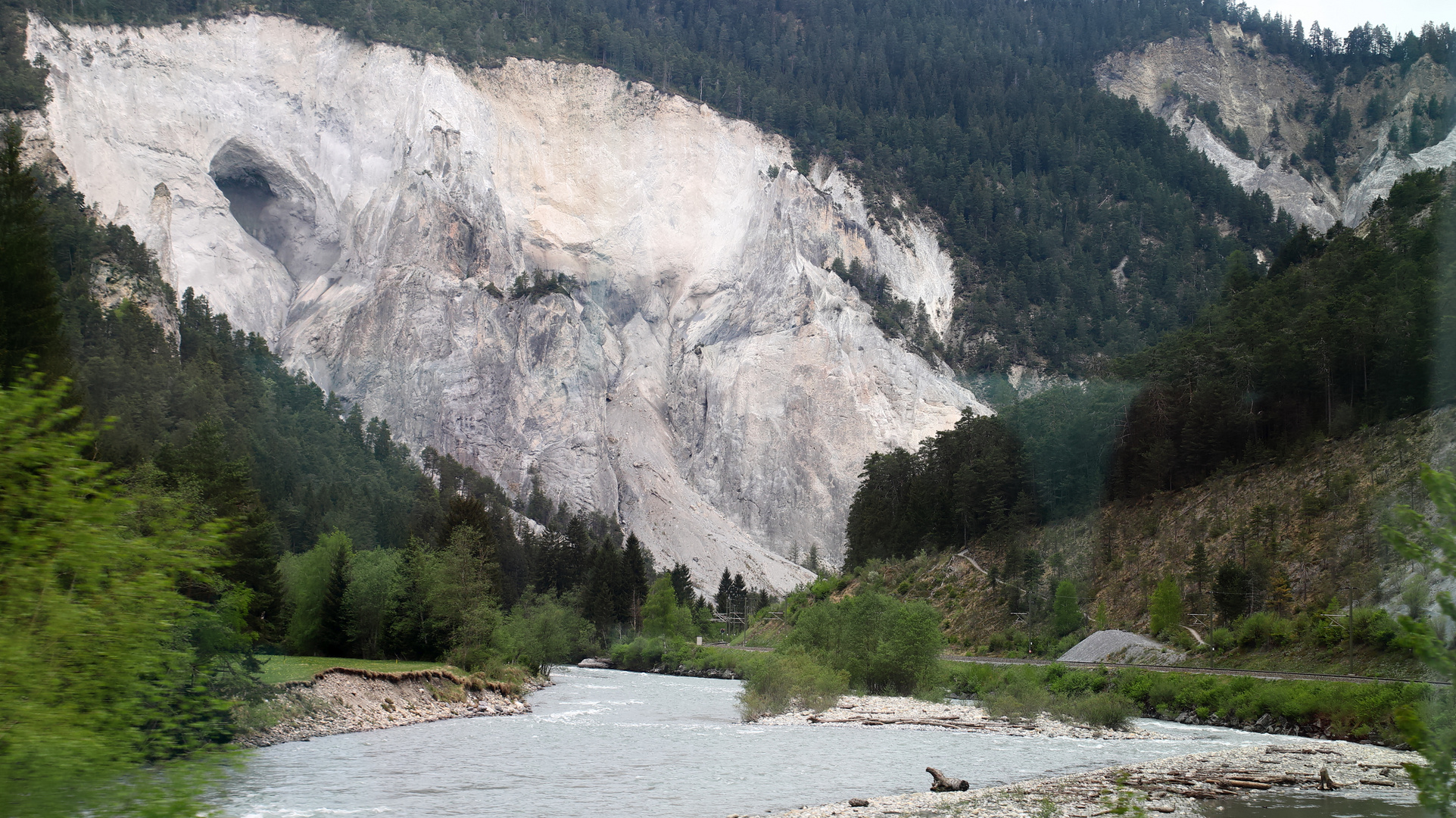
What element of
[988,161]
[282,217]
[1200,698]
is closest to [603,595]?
[1200,698]

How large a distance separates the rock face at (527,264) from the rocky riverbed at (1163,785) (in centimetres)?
9138

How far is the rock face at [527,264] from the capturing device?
12056 cm

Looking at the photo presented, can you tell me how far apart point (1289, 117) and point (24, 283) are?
669 ft

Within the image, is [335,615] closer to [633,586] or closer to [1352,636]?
[1352,636]

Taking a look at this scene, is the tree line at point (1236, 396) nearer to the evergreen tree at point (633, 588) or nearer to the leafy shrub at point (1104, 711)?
the leafy shrub at point (1104, 711)

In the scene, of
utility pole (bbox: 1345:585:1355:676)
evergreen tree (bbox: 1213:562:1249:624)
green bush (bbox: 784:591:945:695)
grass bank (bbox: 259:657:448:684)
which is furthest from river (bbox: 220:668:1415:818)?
green bush (bbox: 784:591:945:695)

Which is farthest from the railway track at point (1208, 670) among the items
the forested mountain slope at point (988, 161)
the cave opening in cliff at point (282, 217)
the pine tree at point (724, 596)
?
the cave opening in cliff at point (282, 217)

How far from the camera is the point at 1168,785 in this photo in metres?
20.3

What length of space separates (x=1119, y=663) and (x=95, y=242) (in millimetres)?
80992

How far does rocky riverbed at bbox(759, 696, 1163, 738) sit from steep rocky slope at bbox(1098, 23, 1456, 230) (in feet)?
→ 419

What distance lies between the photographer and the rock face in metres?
121

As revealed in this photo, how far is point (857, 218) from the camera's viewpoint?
149375 mm

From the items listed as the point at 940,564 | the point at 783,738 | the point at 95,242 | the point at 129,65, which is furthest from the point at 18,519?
the point at 129,65

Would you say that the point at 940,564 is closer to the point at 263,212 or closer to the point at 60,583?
the point at 60,583
